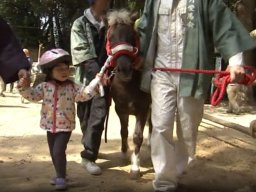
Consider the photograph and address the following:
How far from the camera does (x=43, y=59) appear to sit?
13.3 feet

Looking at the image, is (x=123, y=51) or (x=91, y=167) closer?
(x=123, y=51)

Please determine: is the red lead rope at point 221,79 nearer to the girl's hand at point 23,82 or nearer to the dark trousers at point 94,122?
the girl's hand at point 23,82

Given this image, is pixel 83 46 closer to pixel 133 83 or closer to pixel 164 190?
pixel 133 83

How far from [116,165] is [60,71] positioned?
60.6 inches

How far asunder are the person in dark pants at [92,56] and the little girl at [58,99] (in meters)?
0.68

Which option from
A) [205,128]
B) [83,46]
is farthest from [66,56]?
[205,128]

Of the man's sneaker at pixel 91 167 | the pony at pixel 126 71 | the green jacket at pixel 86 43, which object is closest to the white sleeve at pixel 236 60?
the pony at pixel 126 71

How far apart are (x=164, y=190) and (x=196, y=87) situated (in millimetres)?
907

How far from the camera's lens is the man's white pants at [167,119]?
3.83m

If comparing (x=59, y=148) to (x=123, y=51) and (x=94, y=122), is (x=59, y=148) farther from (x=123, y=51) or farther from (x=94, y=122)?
(x=123, y=51)

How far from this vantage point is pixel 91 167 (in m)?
4.74

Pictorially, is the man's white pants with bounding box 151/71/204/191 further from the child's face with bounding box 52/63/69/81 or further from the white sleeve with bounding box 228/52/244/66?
the child's face with bounding box 52/63/69/81

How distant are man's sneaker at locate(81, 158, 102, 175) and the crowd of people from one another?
60 cm

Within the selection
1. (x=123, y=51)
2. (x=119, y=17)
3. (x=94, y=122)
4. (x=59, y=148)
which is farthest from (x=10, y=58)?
(x=94, y=122)
